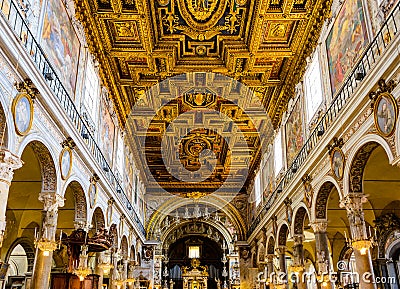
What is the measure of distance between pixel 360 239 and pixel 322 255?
3.14 m

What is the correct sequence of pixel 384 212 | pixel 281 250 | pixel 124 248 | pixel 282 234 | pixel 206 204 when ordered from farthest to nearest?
pixel 206 204 → pixel 124 248 → pixel 282 234 → pixel 281 250 → pixel 384 212

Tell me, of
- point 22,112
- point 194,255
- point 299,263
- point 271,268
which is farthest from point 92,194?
point 194,255

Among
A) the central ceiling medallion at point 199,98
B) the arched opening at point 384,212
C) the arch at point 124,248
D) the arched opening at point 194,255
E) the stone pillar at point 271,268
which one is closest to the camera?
the arched opening at point 384,212

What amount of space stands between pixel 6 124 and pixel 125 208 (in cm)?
1308

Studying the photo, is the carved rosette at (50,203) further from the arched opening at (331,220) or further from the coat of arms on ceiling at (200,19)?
the arched opening at (331,220)

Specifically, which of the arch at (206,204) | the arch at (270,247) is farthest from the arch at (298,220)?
the arch at (206,204)

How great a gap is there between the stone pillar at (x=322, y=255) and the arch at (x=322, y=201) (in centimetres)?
25

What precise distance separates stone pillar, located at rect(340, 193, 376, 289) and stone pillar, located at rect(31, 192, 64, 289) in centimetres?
751

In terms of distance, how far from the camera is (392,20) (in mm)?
9141

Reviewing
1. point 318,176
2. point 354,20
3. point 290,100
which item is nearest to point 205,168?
point 290,100

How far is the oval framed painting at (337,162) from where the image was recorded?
11852 mm

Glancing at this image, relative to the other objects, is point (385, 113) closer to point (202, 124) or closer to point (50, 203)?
point (50, 203)

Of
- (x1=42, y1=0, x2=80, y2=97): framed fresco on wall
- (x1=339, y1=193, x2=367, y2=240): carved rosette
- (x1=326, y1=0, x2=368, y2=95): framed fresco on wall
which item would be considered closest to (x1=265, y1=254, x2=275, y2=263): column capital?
(x1=339, y1=193, x2=367, y2=240): carved rosette

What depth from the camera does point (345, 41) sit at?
1221cm
